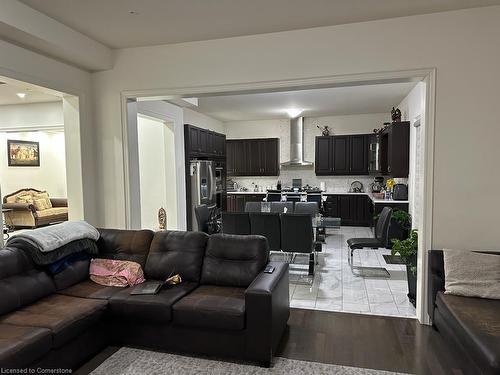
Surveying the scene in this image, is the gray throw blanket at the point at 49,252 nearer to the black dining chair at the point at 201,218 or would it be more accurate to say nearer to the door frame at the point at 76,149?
the door frame at the point at 76,149

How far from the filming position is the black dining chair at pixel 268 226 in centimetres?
452

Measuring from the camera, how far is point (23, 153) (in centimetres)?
917

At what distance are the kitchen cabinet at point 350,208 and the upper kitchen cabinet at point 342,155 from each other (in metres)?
0.69

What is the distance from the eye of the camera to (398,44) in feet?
10.6

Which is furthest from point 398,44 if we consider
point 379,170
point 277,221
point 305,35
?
point 379,170

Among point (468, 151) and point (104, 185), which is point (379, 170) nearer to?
point (468, 151)

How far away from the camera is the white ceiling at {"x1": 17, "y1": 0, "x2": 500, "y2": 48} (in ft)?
9.48

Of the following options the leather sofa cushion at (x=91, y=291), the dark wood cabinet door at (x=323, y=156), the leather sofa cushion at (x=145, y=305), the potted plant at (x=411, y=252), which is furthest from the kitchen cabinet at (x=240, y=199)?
the leather sofa cushion at (x=145, y=305)

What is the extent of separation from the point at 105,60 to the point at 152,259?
92.4 inches


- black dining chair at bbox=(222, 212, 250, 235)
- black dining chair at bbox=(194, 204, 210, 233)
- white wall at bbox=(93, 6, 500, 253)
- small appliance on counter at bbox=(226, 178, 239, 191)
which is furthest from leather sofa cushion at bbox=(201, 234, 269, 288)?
small appliance on counter at bbox=(226, 178, 239, 191)

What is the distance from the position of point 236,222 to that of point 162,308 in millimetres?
2128

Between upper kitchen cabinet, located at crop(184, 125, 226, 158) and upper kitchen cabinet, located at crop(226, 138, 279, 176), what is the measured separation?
1.07 metres

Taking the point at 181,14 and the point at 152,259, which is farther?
the point at 152,259

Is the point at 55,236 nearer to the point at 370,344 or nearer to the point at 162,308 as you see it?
the point at 162,308
